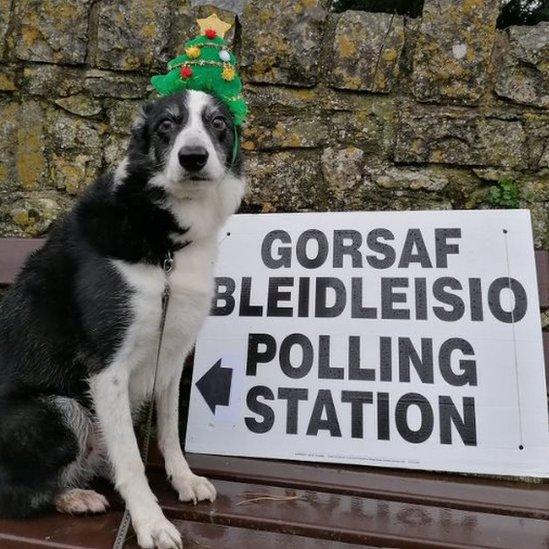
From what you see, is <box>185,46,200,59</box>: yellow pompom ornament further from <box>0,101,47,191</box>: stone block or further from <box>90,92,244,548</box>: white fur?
<box>0,101,47,191</box>: stone block

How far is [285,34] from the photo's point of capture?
2.70 metres

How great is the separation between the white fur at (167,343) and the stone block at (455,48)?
3.66ft

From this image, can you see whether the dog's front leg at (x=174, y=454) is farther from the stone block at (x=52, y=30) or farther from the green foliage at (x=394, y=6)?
the green foliage at (x=394, y=6)

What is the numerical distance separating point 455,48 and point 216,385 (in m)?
1.71

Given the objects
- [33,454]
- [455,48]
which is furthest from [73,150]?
[455,48]

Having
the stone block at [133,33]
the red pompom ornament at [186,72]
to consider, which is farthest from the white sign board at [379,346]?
the stone block at [133,33]

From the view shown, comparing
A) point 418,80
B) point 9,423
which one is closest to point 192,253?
point 9,423

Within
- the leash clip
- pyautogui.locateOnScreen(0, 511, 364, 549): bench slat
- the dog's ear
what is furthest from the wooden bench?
the dog's ear

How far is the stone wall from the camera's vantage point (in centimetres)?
265

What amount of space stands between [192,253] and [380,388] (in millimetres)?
861

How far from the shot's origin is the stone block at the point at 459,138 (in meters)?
2.65

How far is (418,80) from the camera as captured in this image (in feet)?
8.77

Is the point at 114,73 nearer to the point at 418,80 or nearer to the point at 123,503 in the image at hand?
the point at 418,80

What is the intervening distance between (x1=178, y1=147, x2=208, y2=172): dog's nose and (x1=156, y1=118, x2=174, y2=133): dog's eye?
19 cm
